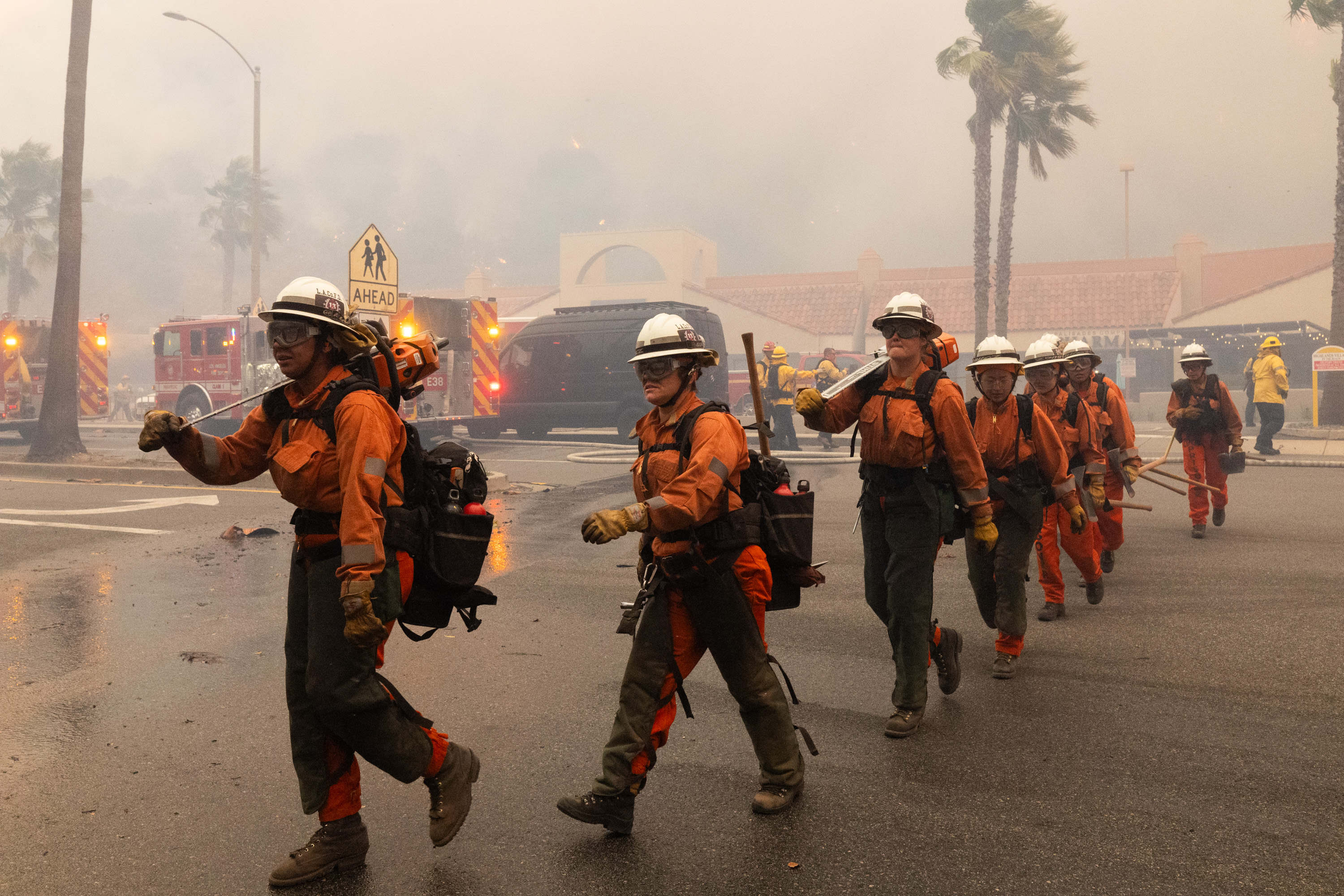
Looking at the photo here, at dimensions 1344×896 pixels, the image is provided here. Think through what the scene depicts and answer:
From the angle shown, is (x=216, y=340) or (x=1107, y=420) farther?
(x=216, y=340)

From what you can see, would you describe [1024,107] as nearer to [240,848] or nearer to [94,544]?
[94,544]

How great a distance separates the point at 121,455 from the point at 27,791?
16.6 metres

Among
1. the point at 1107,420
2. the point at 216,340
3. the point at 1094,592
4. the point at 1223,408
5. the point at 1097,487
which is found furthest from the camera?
the point at 216,340

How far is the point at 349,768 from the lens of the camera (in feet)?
11.1

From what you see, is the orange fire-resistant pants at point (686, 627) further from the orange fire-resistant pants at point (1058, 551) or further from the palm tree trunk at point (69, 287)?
the palm tree trunk at point (69, 287)

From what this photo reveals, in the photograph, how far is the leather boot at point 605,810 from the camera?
11.6ft

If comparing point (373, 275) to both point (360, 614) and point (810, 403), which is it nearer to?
point (810, 403)

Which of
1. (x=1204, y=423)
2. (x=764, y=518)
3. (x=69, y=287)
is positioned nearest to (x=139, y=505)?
(x=69, y=287)

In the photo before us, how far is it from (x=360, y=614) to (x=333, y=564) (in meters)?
0.23

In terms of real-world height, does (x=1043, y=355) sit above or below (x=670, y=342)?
above

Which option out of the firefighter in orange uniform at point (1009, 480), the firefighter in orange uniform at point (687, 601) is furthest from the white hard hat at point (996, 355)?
the firefighter in orange uniform at point (687, 601)

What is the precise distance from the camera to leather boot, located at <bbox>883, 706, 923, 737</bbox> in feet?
14.8

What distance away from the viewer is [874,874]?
329 centimetres

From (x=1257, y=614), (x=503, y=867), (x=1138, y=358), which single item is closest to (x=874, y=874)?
(x=503, y=867)
